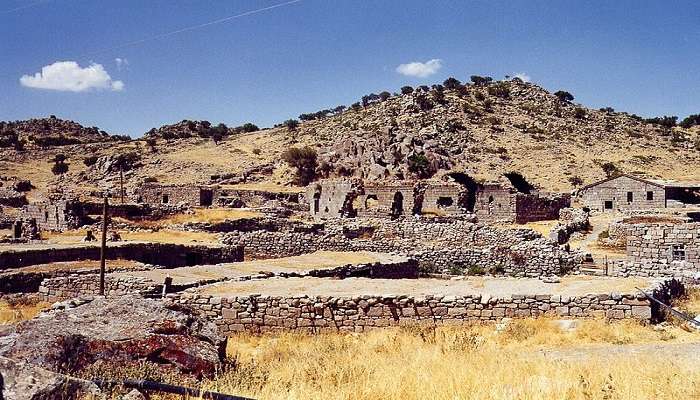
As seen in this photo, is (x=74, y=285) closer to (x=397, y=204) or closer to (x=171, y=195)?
(x=397, y=204)

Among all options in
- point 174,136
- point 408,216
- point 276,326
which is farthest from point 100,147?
point 276,326

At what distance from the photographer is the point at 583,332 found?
11133 millimetres

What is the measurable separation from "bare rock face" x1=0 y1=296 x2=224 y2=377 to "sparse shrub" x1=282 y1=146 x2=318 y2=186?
46.3m

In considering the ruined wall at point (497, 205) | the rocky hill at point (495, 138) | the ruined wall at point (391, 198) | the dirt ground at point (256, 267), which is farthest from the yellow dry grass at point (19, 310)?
the rocky hill at point (495, 138)

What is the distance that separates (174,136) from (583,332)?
89762 mm

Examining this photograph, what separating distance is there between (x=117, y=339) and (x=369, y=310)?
5659mm

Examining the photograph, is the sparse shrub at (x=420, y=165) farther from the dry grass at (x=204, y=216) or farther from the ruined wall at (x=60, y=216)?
the ruined wall at (x=60, y=216)

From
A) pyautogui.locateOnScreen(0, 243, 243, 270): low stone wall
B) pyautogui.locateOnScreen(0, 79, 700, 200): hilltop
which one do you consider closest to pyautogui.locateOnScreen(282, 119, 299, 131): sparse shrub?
pyautogui.locateOnScreen(0, 79, 700, 200): hilltop

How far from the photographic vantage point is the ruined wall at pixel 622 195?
41875 millimetres

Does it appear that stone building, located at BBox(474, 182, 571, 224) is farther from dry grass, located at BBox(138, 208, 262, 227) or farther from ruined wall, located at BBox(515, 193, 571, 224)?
dry grass, located at BBox(138, 208, 262, 227)

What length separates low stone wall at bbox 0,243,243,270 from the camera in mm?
19516

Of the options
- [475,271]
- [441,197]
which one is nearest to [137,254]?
[475,271]

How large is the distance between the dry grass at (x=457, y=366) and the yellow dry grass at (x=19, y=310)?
5832mm

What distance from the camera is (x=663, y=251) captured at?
19.8 m
